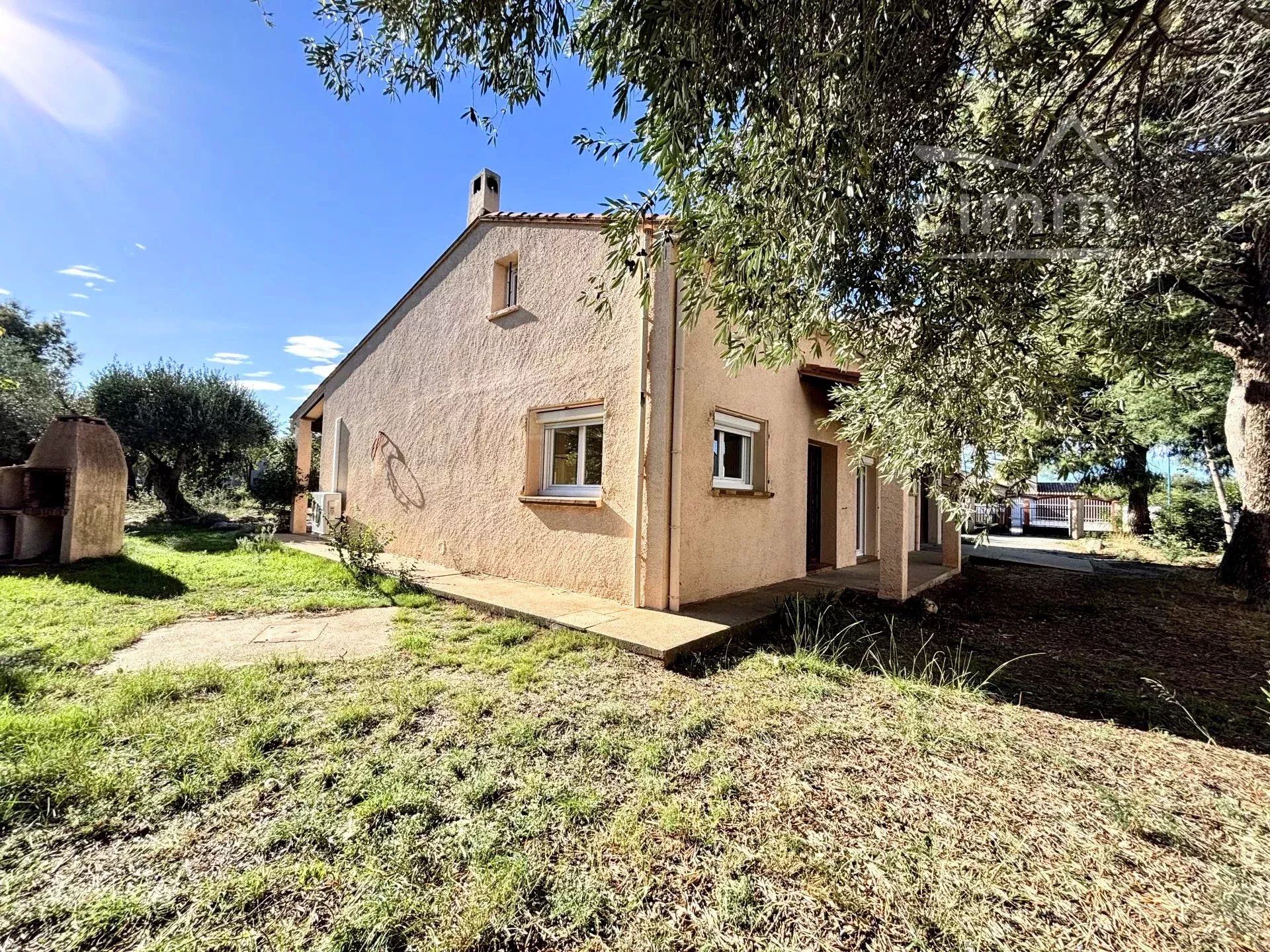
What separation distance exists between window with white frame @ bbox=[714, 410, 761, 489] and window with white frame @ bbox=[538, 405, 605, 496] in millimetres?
1658

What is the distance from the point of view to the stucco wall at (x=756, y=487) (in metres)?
6.08

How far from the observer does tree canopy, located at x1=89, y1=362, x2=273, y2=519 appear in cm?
1577

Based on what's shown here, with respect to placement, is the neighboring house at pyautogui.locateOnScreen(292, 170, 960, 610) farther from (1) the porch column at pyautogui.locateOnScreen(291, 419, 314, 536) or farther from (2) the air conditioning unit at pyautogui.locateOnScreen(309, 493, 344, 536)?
(1) the porch column at pyautogui.locateOnScreen(291, 419, 314, 536)

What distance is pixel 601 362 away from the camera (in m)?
6.53

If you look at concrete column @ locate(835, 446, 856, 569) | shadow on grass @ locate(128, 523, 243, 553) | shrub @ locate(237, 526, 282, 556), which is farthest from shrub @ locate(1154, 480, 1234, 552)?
shadow on grass @ locate(128, 523, 243, 553)

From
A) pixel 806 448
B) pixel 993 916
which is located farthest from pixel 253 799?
pixel 806 448

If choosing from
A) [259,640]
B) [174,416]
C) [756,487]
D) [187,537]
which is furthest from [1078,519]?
[174,416]

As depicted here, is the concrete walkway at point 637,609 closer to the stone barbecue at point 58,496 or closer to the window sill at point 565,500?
the window sill at point 565,500

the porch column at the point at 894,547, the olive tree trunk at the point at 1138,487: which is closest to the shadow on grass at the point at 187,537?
the porch column at the point at 894,547

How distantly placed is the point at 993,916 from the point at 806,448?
24.2ft

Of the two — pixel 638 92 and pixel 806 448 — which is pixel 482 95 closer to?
pixel 638 92

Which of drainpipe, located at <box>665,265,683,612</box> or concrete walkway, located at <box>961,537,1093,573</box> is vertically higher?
drainpipe, located at <box>665,265,683,612</box>

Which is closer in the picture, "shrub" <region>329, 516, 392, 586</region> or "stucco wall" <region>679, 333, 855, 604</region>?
"stucco wall" <region>679, 333, 855, 604</region>

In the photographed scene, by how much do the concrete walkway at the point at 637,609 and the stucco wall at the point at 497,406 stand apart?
367 millimetres
